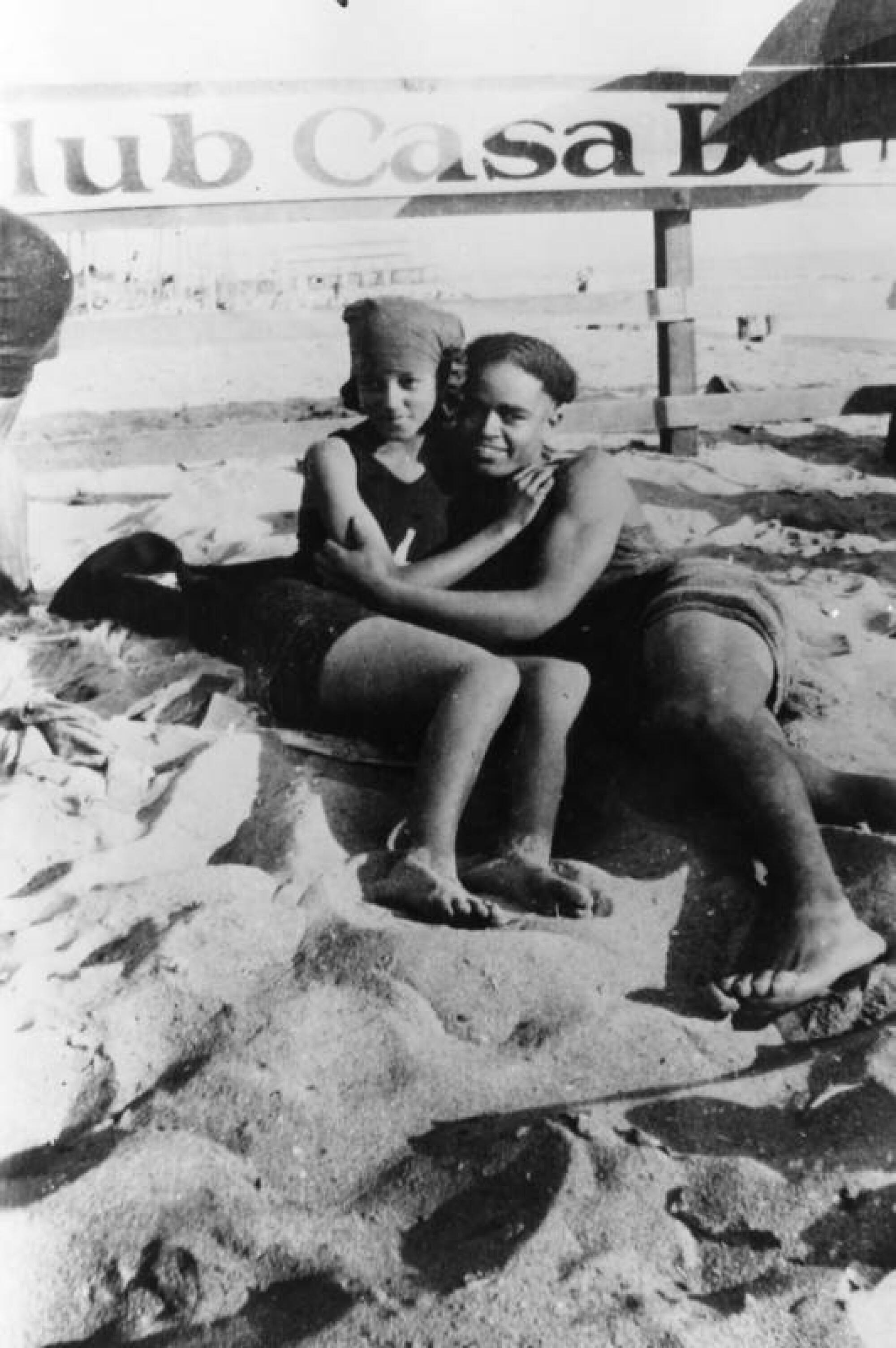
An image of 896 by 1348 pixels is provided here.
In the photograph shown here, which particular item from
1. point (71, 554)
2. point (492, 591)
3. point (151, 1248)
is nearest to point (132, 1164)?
point (151, 1248)

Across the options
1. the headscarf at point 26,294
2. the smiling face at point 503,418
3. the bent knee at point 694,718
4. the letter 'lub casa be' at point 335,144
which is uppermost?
the letter 'lub casa be' at point 335,144

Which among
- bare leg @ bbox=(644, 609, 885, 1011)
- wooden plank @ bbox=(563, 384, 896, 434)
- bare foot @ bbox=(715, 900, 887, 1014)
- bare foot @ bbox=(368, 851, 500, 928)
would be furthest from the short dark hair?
wooden plank @ bbox=(563, 384, 896, 434)

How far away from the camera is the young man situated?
5.58 ft

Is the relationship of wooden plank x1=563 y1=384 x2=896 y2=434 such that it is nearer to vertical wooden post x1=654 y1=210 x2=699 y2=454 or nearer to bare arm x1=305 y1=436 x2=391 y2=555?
vertical wooden post x1=654 y1=210 x2=699 y2=454

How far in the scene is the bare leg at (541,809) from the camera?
1.71 meters

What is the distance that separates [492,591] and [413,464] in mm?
315

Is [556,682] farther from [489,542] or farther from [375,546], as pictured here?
[375,546]

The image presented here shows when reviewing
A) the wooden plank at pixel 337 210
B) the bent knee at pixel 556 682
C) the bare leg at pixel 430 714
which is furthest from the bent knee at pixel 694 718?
the wooden plank at pixel 337 210

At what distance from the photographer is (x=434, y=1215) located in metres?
1.26

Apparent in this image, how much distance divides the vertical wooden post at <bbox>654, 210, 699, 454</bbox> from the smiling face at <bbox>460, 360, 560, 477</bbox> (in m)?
1.33

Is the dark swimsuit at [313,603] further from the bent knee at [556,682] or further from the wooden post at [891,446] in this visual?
the wooden post at [891,446]

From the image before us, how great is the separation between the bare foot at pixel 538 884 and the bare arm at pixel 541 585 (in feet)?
1.39

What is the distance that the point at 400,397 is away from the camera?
2.18 m

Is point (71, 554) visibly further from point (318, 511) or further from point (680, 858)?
point (680, 858)
